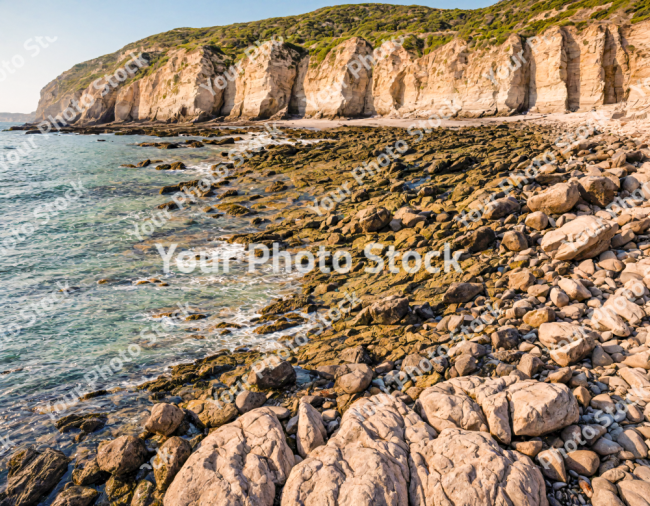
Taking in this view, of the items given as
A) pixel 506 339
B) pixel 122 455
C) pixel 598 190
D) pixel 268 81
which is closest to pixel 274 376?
pixel 122 455

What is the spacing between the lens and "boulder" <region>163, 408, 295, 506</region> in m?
4.68

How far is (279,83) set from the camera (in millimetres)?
64375

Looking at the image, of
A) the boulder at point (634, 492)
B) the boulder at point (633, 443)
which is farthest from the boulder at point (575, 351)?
the boulder at point (634, 492)

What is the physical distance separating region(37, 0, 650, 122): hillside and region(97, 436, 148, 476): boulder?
1953 inches

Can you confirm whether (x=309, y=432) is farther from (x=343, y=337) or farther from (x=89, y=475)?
(x=343, y=337)

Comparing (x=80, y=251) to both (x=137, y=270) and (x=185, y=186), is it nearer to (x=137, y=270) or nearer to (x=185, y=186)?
(x=137, y=270)

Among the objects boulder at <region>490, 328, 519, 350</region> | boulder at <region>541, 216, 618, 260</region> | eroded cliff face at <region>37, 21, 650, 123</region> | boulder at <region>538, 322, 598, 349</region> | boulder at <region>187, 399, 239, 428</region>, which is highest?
eroded cliff face at <region>37, 21, 650, 123</region>

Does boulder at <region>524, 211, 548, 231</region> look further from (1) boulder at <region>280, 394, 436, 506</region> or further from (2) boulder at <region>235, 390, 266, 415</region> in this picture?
(2) boulder at <region>235, 390, 266, 415</region>

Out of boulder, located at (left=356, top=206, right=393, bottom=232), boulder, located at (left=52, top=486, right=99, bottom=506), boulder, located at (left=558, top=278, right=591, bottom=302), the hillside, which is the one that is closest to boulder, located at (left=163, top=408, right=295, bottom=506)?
boulder, located at (left=52, top=486, right=99, bottom=506)

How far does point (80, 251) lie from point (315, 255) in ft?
32.8

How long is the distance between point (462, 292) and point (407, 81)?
5262 centimetres

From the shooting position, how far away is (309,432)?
5387mm

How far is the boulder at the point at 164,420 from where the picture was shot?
605cm

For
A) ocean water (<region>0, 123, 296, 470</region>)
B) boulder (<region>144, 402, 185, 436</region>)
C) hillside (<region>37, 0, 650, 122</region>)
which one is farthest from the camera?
hillside (<region>37, 0, 650, 122</region>)
